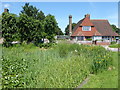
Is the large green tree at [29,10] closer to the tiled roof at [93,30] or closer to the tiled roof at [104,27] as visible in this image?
the tiled roof at [93,30]

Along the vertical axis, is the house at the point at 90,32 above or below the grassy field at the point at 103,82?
above

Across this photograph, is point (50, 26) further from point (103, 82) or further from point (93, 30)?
point (103, 82)

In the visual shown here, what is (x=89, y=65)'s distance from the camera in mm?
6043

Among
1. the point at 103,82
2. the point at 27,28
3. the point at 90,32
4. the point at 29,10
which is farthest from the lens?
the point at 29,10

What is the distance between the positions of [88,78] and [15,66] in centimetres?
304

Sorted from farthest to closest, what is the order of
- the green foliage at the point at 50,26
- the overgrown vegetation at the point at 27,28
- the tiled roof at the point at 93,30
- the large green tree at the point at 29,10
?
the large green tree at the point at 29,10, the tiled roof at the point at 93,30, the green foliage at the point at 50,26, the overgrown vegetation at the point at 27,28

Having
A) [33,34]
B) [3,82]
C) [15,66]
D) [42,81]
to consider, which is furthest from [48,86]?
[33,34]

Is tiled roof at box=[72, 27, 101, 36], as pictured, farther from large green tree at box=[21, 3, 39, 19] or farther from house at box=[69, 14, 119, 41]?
large green tree at box=[21, 3, 39, 19]

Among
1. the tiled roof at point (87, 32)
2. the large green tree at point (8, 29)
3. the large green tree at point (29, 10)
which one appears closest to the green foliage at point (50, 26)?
the large green tree at point (8, 29)

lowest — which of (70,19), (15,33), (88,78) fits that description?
(88,78)

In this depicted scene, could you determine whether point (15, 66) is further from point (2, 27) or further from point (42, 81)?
point (2, 27)

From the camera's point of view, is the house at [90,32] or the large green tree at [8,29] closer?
the large green tree at [8,29]

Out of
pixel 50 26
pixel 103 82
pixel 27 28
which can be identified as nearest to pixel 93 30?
pixel 50 26

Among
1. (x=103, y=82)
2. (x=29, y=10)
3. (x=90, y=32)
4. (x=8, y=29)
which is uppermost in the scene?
(x=29, y=10)
